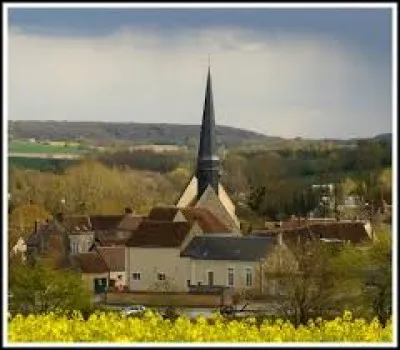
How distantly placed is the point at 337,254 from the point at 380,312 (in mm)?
720

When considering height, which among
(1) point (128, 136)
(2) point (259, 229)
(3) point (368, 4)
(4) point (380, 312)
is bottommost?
(4) point (380, 312)

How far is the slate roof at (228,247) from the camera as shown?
1108 cm

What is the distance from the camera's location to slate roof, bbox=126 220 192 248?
→ 36.5ft

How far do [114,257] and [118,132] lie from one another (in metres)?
1.14

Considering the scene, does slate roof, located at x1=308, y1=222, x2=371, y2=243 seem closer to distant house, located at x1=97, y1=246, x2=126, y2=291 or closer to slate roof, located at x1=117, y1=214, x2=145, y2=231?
slate roof, located at x1=117, y1=214, x2=145, y2=231

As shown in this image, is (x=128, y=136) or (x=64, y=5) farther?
(x=128, y=136)

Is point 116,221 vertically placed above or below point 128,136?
below

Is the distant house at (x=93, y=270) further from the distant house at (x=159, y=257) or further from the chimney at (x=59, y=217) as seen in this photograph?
the chimney at (x=59, y=217)

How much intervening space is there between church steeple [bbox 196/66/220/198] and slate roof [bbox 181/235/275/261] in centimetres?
45

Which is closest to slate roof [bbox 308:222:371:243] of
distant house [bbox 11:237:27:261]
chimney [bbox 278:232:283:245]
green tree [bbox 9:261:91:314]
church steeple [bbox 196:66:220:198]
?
chimney [bbox 278:232:283:245]

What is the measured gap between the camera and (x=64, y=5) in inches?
392

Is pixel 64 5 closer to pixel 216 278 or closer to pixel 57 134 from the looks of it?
pixel 57 134

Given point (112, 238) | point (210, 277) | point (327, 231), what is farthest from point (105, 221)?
point (327, 231)

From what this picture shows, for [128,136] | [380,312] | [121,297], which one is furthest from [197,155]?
[380,312]
